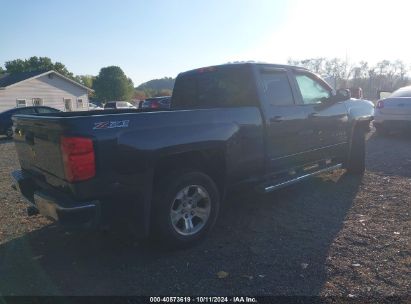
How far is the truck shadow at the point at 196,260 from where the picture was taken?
3180 millimetres

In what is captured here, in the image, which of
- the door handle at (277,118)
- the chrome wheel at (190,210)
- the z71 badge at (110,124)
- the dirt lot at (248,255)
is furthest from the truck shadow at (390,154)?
the z71 badge at (110,124)

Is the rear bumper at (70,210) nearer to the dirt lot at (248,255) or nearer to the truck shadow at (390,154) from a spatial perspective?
the dirt lot at (248,255)

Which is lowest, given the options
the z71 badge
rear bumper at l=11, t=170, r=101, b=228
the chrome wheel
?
the chrome wheel

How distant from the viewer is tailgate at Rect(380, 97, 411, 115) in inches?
406

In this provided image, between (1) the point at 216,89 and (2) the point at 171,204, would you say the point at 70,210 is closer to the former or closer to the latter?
(2) the point at 171,204

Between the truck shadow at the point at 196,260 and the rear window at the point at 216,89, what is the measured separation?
64.1 inches

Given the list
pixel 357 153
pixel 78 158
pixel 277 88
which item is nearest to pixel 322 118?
pixel 277 88

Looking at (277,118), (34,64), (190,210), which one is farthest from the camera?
(34,64)

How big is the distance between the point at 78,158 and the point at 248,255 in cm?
200

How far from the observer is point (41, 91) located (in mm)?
32188

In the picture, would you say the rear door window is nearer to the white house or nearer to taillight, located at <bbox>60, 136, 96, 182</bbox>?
taillight, located at <bbox>60, 136, 96, 182</bbox>

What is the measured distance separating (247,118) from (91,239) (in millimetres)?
2395

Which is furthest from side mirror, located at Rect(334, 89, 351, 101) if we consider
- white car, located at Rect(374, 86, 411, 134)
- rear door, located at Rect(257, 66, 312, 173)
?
white car, located at Rect(374, 86, 411, 134)

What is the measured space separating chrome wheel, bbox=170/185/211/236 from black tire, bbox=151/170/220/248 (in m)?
0.02
